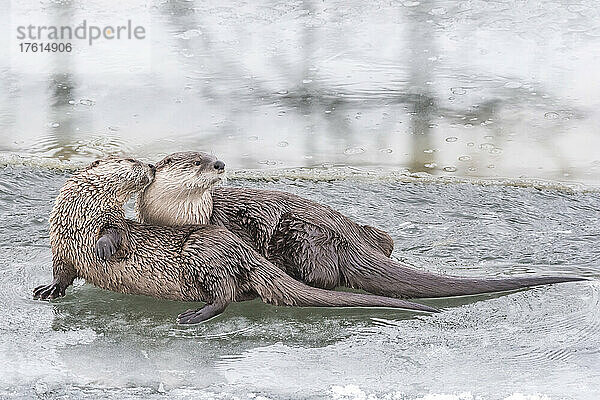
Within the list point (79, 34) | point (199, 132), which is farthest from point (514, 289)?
point (79, 34)

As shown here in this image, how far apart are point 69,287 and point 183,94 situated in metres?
2.49

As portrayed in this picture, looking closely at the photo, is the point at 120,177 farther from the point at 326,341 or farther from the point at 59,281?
the point at 326,341

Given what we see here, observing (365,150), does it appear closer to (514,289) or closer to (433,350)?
(514,289)

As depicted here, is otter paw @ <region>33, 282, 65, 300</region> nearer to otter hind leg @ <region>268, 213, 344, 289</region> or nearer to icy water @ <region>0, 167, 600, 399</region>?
icy water @ <region>0, 167, 600, 399</region>

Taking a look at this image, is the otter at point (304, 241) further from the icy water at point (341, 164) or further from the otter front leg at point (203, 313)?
the otter front leg at point (203, 313)

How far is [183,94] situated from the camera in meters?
5.05

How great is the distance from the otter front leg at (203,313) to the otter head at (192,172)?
0.31 meters

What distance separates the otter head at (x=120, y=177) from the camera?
8.43ft

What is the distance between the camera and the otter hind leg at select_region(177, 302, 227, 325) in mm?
2436

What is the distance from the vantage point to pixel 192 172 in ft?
8.26

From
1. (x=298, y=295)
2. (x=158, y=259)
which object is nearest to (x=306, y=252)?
(x=298, y=295)

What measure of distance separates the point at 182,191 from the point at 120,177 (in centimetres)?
17

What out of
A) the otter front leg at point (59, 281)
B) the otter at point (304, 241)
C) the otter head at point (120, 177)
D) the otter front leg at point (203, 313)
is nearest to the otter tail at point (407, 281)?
the otter at point (304, 241)

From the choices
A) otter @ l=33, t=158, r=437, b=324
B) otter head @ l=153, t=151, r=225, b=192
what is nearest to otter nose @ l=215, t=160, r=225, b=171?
otter head @ l=153, t=151, r=225, b=192
